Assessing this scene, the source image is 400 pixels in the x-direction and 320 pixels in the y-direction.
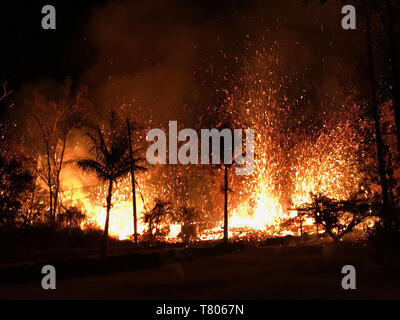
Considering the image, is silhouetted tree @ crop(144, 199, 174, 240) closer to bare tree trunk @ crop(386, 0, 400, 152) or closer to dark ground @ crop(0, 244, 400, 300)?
dark ground @ crop(0, 244, 400, 300)

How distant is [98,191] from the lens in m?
35.6

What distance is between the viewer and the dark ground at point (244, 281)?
10.4 meters

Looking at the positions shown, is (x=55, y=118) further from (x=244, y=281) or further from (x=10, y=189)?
(x=244, y=281)

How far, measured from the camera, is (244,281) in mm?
11961

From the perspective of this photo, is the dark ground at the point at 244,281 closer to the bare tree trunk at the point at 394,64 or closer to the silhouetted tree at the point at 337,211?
the silhouetted tree at the point at 337,211

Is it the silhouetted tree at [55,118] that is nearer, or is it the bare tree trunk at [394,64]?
the bare tree trunk at [394,64]

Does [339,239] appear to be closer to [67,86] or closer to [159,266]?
[159,266]

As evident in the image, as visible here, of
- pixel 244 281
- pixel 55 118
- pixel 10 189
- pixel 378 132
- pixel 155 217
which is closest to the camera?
pixel 244 281

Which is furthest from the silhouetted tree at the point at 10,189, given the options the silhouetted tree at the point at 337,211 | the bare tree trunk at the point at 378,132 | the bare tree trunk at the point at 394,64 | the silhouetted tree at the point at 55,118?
the bare tree trunk at the point at 394,64

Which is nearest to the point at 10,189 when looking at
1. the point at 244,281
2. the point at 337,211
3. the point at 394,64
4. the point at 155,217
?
the point at 155,217

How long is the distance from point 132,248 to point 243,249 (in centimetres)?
590

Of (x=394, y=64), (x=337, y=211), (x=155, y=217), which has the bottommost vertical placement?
(x=337, y=211)

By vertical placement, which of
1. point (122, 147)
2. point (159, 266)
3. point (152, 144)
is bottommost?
point (159, 266)
